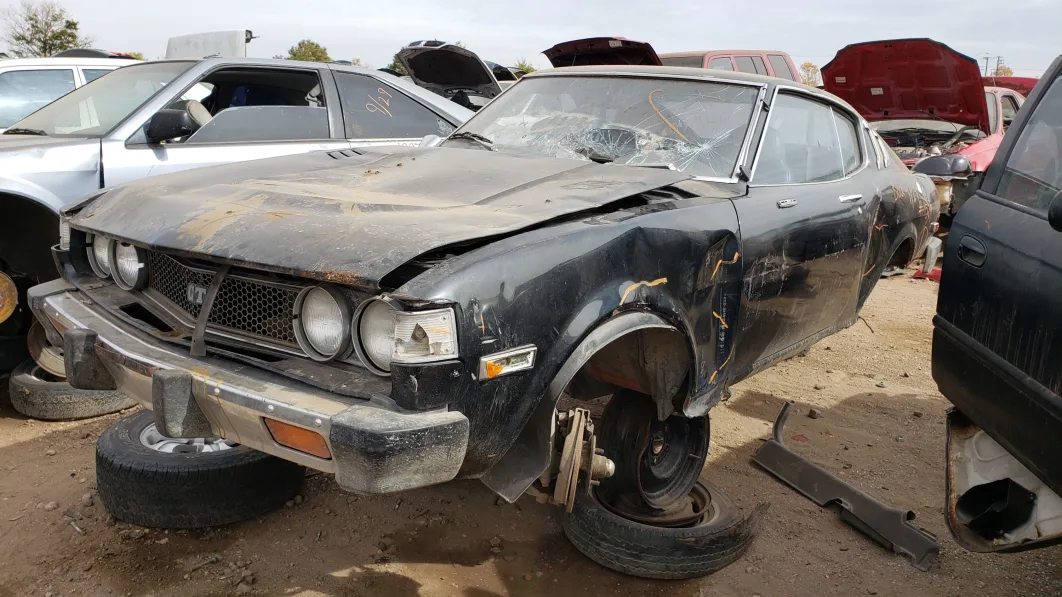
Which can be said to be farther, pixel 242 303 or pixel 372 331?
pixel 242 303

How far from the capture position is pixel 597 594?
271cm

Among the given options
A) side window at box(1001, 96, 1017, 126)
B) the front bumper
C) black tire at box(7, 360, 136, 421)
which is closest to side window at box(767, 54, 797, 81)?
side window at box(1001, 96, 1017, 126)

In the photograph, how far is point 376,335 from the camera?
Answer: 2.04 metres

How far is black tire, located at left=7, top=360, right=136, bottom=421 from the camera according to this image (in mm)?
3861

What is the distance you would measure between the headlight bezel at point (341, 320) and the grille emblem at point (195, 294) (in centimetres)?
43

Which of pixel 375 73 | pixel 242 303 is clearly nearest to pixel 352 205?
pixel 242 303

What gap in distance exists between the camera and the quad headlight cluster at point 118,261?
277 centimetres

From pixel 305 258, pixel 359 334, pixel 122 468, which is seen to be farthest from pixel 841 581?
pixel 122 468

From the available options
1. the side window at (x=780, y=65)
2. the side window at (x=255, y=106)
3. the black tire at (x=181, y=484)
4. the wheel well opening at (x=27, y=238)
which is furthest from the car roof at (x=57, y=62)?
the side window at (x=780, y=65)

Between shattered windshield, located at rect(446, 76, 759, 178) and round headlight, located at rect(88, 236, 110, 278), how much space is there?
1571mm

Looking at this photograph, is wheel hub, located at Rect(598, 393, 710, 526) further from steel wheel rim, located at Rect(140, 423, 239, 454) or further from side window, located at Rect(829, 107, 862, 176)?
side window, located at Rect(829, 107, 862, 176)

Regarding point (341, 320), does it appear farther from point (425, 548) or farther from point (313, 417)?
point (425, 548)

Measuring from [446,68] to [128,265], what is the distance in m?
4.03

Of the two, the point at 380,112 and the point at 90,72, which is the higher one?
the point at 90,72
